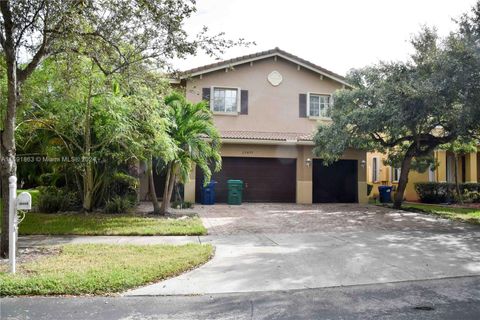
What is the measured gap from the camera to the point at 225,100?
20328mm

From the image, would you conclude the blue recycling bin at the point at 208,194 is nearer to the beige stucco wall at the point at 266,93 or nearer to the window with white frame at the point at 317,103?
the beige stucco wall at the point at 266,93

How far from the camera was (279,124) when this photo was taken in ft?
67.4

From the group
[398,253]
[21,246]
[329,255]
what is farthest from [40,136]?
[398,253]

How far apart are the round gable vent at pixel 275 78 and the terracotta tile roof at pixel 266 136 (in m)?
2.50

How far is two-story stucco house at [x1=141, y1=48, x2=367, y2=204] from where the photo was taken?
64.6 ft

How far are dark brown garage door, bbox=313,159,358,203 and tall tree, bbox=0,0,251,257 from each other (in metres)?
12.6

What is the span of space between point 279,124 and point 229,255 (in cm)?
1290

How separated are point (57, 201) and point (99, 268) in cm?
829

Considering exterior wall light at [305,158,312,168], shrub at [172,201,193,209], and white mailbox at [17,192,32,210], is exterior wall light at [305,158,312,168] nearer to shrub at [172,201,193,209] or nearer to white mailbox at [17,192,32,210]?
shrub at [172,201,193,209]

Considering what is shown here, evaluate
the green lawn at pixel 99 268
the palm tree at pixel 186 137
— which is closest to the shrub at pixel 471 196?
the palm tree at pixel 186 137

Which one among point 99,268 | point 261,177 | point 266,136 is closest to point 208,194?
point 261,177

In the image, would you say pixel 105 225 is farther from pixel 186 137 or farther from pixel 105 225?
pixel 186 137

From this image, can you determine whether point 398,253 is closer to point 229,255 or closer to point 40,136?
point 229,255

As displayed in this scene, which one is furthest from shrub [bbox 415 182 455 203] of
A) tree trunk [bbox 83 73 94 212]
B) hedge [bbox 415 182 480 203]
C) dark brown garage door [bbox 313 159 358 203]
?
tree trunk [bbox 83 73 94 212]
